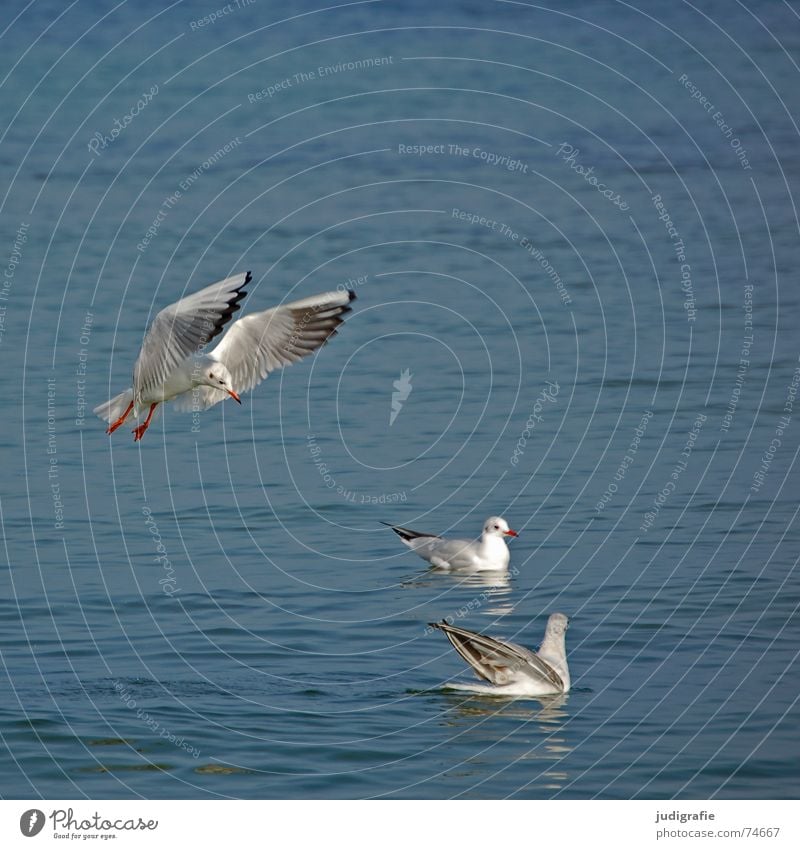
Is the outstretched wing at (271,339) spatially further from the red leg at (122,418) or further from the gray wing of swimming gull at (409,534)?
the gray wing of swimming gull at (409,534)

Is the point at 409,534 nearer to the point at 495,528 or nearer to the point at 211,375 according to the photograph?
the point at 495,528

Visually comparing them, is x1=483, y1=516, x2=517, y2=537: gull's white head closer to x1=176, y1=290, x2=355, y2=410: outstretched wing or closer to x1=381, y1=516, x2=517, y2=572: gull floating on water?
x1=381, y1=516, x2=517, y2=572: gull floating on water

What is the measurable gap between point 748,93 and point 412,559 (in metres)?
22.6

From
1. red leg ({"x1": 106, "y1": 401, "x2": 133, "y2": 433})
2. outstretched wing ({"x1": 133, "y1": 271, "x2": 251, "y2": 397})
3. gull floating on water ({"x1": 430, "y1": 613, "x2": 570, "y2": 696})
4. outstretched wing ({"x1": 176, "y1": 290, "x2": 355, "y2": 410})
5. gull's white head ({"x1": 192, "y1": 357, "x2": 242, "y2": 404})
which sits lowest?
gull floating on water ({"x1": 430, "y1": 613, "x2": 570, "y2": 696})

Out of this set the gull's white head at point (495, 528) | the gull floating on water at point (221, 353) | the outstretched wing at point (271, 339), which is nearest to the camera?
the gull floating on water at point (221, 353)

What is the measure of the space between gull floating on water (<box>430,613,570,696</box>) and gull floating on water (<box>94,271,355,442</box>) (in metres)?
3.09

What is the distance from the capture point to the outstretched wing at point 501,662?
14.7 metres

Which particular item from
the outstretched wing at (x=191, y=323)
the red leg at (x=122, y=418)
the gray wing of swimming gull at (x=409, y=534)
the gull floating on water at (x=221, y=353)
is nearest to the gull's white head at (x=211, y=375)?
the gull floating on water at (x=221, y=353)

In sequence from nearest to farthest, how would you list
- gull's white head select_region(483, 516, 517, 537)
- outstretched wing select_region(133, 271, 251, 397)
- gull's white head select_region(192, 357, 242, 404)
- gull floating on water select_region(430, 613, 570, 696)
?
gull floating on water select_region(430, 613, 570, 696)
outstretched wing select_region(133, 271, 251, 397)
gull's white head select_region(192, 357, 242, 404)
gull's white head select_region(483, 516, 517, 537)

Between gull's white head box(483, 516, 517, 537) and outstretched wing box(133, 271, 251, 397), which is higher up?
gull's white head box(483, 516, 517, 537)

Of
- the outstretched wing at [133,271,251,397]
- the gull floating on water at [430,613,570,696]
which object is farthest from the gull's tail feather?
the gull floating on water at [430,613,570,696]

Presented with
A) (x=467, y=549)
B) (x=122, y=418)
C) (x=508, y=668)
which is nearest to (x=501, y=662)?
(x=508, y=668)

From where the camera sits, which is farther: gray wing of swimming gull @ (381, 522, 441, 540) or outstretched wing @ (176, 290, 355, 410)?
gray wing of swimming gull @ (381, 522, 441, 540)

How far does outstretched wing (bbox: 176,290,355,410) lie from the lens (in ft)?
56.0
